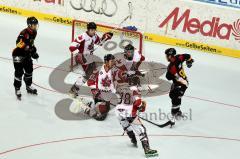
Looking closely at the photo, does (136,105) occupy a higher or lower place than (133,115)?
higher

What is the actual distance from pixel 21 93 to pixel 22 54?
3.61 feet

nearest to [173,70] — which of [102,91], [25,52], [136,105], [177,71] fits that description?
[177,71]

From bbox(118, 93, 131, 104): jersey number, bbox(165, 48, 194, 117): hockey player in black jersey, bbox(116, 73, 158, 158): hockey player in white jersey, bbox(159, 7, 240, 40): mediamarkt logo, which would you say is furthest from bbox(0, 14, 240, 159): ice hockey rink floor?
bbox(159, 7, 240, 40): mediamarkt logo

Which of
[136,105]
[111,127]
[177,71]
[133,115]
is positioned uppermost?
[177,71]

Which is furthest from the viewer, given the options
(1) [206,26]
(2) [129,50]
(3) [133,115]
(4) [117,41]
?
(1) [206,26]

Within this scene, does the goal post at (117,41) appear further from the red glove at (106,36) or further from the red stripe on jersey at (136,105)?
the red stripe on jersey at (136,105)

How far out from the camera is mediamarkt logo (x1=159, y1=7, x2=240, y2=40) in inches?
543

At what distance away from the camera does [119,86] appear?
10.6 m

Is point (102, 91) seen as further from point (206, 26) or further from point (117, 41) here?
point (206, 26)

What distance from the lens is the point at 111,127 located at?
995 centimetres

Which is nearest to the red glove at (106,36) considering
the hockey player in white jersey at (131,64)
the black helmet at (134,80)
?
the hockey player in white jersey at (131,64)

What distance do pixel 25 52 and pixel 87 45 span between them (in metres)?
1.77

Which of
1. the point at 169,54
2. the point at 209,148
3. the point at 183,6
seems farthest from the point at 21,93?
the point at 183,6

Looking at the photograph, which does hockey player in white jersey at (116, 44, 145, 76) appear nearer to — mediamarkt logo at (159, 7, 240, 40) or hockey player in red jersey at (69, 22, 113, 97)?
hockey player in red jersey at (69, 22, 113, 97)
